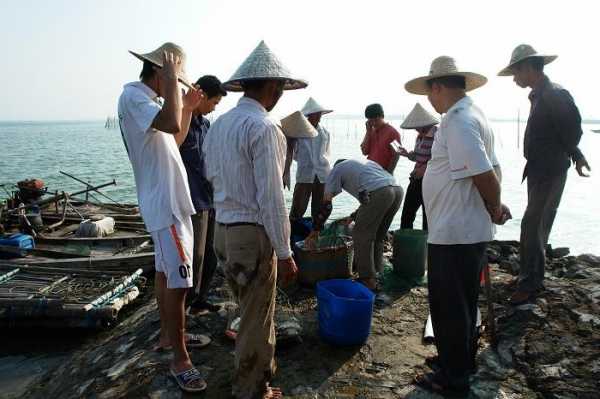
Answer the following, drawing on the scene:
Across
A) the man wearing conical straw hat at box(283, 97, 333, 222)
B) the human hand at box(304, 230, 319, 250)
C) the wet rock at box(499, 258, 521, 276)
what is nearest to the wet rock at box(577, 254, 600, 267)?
the wet rock at box(499, 258, 521, 276)

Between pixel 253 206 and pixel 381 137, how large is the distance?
13.7 ft

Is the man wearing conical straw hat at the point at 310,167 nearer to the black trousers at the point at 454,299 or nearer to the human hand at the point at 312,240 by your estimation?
the human hand at the point at 312,240

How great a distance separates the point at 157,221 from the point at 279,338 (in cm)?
156

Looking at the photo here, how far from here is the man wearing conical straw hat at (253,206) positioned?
8.17 ft

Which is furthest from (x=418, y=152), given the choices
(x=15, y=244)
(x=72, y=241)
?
(x=15, y=244)

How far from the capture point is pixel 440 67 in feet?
9.68

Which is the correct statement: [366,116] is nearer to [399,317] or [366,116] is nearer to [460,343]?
[399,317]

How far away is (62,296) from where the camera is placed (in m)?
5.99

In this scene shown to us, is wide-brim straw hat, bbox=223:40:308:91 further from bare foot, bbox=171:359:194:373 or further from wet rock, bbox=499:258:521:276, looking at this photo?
wet rock, bbox=499:258:521:276

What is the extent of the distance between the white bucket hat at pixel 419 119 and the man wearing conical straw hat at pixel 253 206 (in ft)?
13.0

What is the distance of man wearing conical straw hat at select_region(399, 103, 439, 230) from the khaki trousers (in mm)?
4038

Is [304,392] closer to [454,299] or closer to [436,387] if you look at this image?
[436,387]

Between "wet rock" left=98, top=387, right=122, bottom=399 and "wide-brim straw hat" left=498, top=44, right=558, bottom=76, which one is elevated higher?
"wide-brim straw hat" left=498, top=44, right=558, bottom=76

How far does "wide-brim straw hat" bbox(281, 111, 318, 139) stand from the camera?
533 cm
